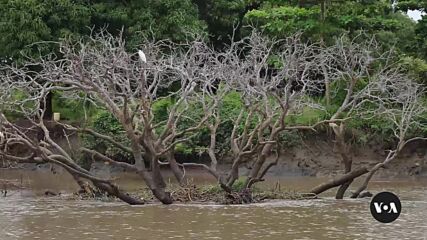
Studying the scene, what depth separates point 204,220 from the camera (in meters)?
15.5

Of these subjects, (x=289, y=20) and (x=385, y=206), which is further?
(x=289, y=20)

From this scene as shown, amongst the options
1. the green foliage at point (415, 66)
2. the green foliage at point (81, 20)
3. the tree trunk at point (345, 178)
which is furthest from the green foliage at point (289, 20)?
the tree trunk at point (345, 178)

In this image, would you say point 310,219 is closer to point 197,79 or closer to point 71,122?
point 197,79

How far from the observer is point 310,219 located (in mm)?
15555

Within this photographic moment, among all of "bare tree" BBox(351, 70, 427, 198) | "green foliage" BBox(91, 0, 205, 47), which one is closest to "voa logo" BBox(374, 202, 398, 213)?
"bare tree" BBox(351, 70, 427, 198)

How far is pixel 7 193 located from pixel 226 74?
6.95 meters

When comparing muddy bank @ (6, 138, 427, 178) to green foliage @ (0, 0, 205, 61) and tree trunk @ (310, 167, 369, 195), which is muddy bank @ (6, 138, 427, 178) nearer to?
green foliage @ (0, 0, 205, 61)

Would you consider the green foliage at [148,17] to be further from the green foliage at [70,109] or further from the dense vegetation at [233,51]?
the green foliage at [70,109]

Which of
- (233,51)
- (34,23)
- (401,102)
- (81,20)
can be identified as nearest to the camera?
(401,102)

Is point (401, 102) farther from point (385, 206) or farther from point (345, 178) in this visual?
point (385, 206)

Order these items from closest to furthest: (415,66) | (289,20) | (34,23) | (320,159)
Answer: (415,66), (289,20), (320,159), (34,23)

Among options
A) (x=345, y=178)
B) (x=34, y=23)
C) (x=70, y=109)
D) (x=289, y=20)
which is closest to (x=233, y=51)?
(x=289, y=20)

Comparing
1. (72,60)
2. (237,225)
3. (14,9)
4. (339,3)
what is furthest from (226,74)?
(14,9)

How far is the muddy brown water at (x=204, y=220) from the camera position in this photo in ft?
44.8
